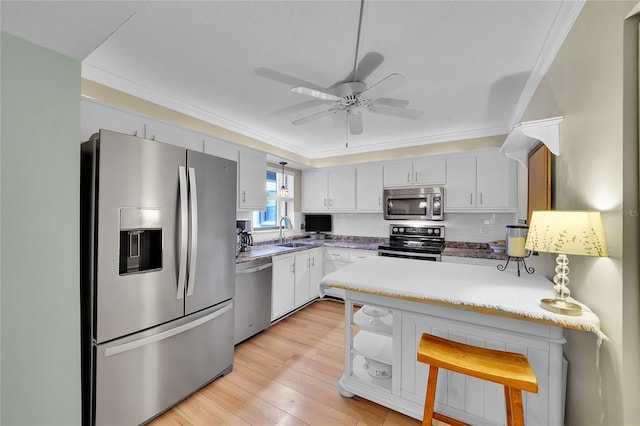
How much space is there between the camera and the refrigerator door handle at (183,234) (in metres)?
1.87

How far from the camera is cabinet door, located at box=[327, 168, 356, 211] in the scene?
445 centimetres

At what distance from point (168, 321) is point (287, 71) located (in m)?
2.08

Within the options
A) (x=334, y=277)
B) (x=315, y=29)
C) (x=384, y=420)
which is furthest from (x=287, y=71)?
(x=384, y=420)

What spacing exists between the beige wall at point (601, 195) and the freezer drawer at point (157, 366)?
2340 mm

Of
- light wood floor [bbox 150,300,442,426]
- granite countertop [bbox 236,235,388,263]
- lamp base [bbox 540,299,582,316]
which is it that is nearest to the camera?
lamp base [bbox 540,299,582,316]

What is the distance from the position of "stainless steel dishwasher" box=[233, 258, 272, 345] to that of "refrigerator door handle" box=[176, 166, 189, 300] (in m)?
0.79

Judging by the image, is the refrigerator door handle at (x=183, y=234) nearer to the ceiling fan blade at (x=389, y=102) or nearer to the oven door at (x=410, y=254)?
the ceiling fan blade at (x=389, y=102)

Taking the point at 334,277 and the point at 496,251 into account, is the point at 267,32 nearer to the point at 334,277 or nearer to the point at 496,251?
the point at 334,277

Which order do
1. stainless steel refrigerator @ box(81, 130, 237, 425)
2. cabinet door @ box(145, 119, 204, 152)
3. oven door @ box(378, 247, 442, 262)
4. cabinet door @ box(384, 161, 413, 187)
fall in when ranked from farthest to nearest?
cabinet door @ box(384, 161, 413, 187) → oven door @ box(378, 247, 442, 262) → cabinet door @ box(145, 119, 204, 152) → stainless steel refrigerator @ box(81, 130, 237, 425)

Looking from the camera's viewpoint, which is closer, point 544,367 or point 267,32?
point 544,367

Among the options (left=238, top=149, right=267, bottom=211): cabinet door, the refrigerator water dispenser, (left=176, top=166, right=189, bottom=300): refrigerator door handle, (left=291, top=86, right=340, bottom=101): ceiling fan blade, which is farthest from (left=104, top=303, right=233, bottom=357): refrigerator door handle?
(left=291, top=86, right=340, bottom=101): ceiling fan blade

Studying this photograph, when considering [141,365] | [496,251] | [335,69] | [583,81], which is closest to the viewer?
[583,81]

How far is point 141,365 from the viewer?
1.69 meters

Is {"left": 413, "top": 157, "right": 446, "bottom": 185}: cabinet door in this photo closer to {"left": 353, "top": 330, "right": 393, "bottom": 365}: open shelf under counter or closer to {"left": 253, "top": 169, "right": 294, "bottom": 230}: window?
{"left": 253, "top": 169, "right": 294, "bottom": 230}: window
